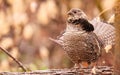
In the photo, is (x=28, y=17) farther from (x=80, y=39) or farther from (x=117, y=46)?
(x=117, y=46)

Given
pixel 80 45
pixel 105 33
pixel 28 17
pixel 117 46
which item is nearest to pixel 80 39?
pixel 80 45

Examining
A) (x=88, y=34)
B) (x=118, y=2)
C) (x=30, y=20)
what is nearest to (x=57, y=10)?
(x=30, y=20)

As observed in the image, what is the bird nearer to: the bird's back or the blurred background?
the bird's back

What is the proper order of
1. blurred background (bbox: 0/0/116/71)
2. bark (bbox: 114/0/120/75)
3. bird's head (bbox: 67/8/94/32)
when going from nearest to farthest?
bark (bbox: 114/0/120/75), bird's head (bbox: 67/8/94/32), blurred background (bbox: 0/0/116/71)

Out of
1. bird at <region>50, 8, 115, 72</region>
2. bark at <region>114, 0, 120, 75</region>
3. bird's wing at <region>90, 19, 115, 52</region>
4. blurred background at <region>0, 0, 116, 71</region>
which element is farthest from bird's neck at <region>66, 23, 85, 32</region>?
blurred background at <region>0, 0, 116, 71</region>

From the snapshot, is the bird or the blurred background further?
the blurred background

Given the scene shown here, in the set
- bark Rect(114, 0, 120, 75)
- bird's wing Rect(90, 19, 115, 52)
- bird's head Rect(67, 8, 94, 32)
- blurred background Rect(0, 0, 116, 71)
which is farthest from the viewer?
blurred background Rect(0, 0, 116, 71)

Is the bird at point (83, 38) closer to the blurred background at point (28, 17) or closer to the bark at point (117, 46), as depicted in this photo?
the bark at point (117, 46)
